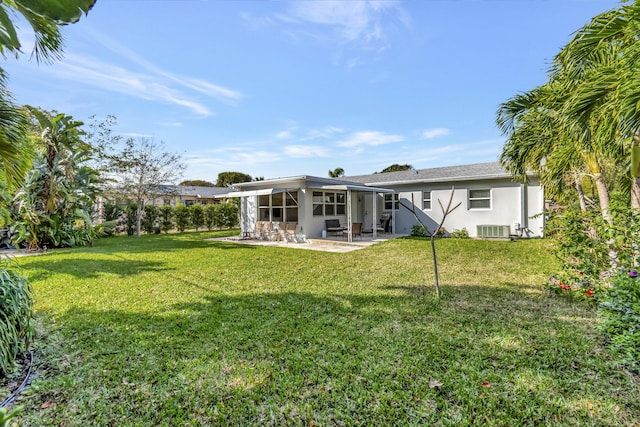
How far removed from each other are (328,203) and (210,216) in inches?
449

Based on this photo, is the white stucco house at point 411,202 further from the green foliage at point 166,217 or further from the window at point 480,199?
the green foliage at point 166,217

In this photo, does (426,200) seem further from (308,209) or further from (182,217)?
(182,217)

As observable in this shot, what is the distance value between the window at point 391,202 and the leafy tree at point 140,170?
15.1 meters

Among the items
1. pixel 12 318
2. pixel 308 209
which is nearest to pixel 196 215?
pixel 308 209

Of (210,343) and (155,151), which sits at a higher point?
(155,151)

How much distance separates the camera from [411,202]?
1866 cm

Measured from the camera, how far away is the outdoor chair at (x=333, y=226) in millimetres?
17266

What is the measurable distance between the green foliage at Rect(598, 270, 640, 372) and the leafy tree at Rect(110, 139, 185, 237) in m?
22.2

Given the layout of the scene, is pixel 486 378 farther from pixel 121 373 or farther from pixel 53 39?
pixel 53 39

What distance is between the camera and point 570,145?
657 centimetres

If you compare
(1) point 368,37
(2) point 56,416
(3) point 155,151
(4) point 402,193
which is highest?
(1) point 368,37

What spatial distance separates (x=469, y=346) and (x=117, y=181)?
22637mm

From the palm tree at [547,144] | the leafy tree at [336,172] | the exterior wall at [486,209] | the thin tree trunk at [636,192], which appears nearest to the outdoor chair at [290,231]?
the exterior wall at [486,209]

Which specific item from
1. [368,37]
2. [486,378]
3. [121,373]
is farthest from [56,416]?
[368,37]
